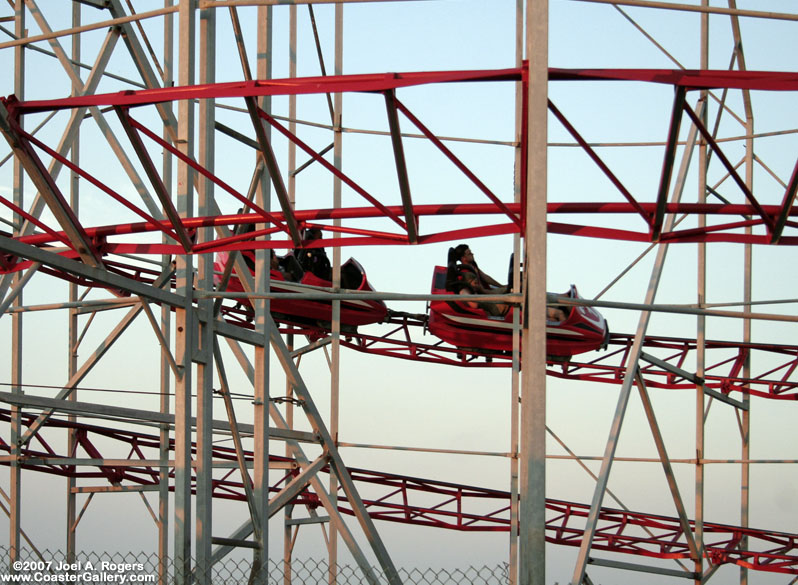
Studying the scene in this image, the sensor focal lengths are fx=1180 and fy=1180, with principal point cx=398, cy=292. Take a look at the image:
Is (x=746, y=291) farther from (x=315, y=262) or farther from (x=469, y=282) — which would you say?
(x=315, y=262)

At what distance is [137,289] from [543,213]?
3.59m

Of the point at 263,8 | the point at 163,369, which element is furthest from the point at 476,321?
the point at 263,8

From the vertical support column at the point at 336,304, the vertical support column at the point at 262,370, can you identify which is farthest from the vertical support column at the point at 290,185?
the vertical support column at the point at 262,370

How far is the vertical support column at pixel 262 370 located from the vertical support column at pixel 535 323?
136 inches

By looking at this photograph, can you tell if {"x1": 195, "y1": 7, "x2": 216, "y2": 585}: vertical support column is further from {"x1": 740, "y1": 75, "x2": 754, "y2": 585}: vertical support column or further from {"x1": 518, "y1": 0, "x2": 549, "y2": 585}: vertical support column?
{"x1": 740, "y1": 75, "x2": 754, "y2": 585}: vertical support column

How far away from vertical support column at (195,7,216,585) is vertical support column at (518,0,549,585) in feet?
10.7

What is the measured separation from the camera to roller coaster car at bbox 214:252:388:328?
1725cm

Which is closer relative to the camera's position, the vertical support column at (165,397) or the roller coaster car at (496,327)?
the vertical support column at (165,397)

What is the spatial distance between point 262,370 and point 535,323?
3866 mm

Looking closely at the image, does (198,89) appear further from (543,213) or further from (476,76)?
(543,213)

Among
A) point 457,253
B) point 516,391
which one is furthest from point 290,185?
point 516,391

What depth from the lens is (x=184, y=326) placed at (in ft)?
35.2

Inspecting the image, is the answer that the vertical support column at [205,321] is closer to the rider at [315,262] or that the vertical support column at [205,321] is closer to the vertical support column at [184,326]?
the vertical support column at [184,326]

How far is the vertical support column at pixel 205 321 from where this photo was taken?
1082 centimetres
